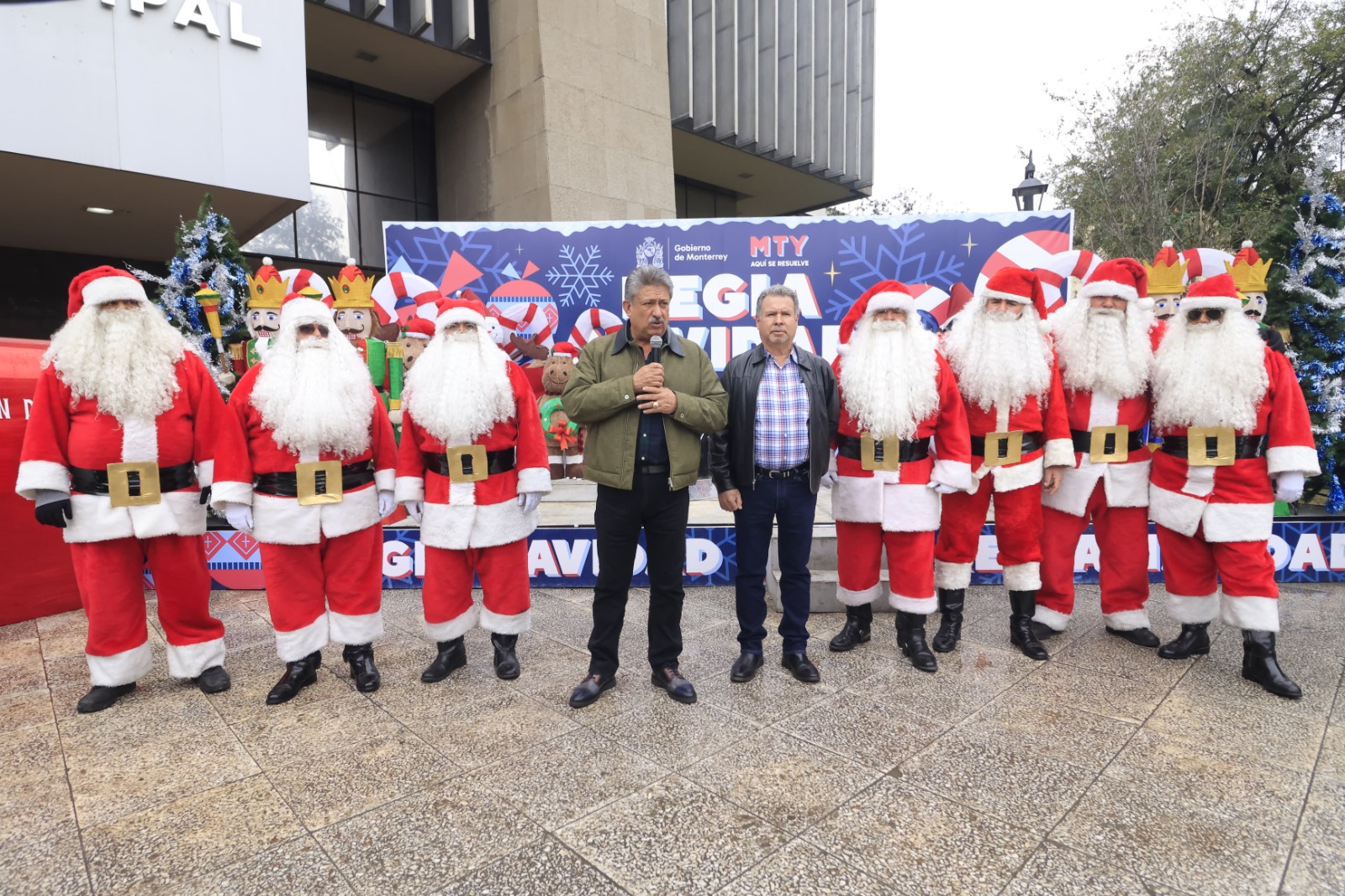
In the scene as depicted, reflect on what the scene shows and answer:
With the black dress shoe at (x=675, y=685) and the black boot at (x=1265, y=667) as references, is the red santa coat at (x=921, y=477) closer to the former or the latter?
the black dress shoe at (x=675, y=685)

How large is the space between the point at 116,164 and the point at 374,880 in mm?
8246

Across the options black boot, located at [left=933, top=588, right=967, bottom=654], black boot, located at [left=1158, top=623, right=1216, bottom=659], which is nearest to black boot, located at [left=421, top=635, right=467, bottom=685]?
black boot, located at [left=933, top=588, right=967, bottom=654]

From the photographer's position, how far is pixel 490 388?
11.7 feet

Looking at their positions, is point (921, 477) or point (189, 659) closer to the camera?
point (189, 659)

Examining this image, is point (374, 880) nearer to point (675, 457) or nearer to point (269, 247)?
point (675, 457)

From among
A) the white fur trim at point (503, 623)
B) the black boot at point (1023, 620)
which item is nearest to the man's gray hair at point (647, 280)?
the white fur trim at point (503, 623)

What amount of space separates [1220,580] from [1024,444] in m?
1.30

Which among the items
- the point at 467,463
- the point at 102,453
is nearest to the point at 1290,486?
the point at 467,463

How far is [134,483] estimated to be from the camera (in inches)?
132

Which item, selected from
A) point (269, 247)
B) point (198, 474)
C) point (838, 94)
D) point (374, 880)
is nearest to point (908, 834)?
point (374, 880)

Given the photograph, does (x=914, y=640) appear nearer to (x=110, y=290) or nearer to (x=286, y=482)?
(x=286, y=482)

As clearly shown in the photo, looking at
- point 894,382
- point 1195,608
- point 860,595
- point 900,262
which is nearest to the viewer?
point 894,382

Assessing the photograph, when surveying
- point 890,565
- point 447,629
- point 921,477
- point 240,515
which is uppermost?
point 921,477

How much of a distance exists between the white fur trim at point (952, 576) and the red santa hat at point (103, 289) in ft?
14.5
